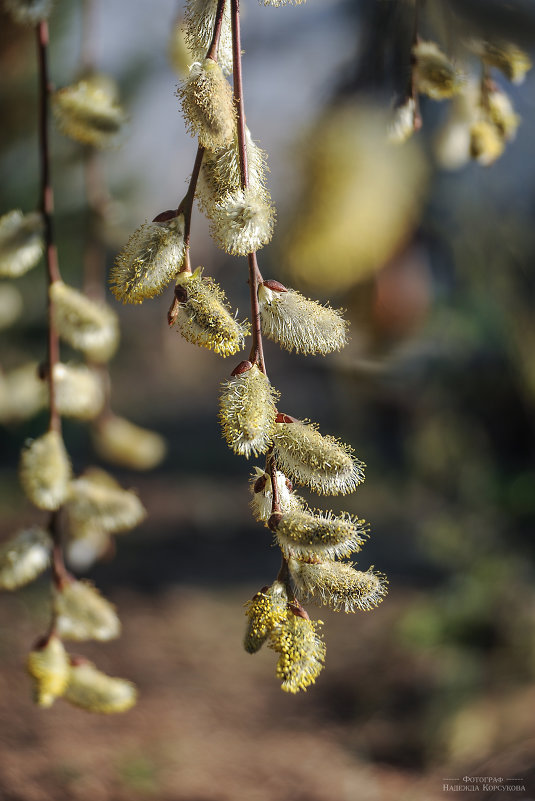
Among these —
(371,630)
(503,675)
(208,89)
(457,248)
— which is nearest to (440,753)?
(503,675)


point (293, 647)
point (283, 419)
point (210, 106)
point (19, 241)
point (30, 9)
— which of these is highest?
point (30, 9)

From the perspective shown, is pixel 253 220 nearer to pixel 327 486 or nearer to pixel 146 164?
pixel 327 486

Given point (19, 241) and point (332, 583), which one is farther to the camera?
point (19, 241)

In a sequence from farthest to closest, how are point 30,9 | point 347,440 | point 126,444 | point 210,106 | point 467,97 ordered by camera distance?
1. point 347,440
2. point 126,444
3. point 467,97
4. point 30,9
5. point 210,106

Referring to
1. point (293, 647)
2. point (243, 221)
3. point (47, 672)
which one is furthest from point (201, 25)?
point (47, 672)

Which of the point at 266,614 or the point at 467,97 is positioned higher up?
the point at 467,97

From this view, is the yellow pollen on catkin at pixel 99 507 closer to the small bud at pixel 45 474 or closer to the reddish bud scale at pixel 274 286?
the small bud at pixel 45 474

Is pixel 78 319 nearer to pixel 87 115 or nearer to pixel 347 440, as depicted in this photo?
pixel 87 115
